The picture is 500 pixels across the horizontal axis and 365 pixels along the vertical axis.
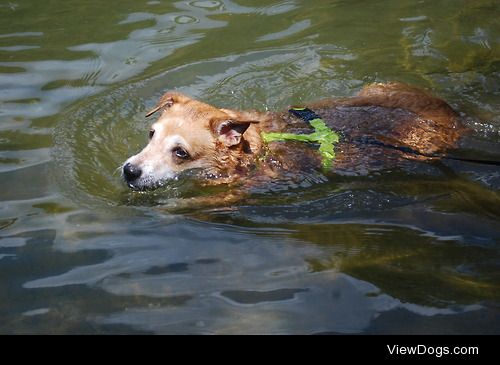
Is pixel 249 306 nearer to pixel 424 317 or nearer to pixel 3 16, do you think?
pixel 424 317

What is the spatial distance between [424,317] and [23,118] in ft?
18.0

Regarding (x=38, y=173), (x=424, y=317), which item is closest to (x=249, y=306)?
(x=424, y=317)

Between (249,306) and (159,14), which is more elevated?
(159,14)

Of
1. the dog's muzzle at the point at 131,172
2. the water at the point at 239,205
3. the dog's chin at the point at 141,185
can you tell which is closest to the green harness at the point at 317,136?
the water at the point at 239,205

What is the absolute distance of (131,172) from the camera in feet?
20.5

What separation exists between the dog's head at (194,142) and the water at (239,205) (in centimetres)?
31

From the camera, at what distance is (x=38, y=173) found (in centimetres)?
645

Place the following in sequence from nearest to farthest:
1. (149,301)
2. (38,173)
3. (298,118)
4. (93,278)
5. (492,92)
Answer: (149,301)
(93,278)
(38,173)
(298,118)
(492,92)

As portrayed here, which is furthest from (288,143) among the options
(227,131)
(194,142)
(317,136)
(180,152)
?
(180,152)

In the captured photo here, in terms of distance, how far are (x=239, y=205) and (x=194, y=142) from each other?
3.41 ft

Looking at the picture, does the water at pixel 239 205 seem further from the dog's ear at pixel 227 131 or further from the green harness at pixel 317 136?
the dog's ear at pixel 227 131

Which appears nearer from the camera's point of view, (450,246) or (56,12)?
(450,246)

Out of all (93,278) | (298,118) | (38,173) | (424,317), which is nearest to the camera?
(424,317)

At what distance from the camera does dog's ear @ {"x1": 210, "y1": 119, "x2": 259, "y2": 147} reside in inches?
260
